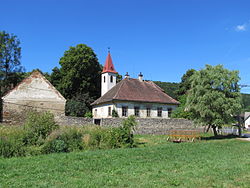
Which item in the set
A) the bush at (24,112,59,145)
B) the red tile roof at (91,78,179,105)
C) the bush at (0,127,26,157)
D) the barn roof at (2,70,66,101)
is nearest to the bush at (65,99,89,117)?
the red tile roof at (91,78,179,105)

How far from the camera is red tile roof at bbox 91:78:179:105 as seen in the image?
1206 inches

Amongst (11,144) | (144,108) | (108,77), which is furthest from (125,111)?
(11,144)

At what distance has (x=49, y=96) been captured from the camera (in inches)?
1110

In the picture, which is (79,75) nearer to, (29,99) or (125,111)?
(125,111)

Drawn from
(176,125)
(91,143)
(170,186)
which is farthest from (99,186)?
(176,125)

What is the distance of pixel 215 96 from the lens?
20.4 m

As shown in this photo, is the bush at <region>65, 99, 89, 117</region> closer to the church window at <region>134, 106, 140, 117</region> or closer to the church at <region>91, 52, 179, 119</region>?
the church at <region>91, 52, 179, 119</region>

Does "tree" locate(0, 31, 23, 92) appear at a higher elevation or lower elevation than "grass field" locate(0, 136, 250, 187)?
higher

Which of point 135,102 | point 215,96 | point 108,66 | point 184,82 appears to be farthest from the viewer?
point 184,82

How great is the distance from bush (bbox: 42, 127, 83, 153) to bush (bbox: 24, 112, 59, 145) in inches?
23.7

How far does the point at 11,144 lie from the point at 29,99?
17271mm

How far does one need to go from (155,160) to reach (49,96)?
69.1 feet

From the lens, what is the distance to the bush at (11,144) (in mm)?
10682

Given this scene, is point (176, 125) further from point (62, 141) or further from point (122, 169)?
point (122, 169)
